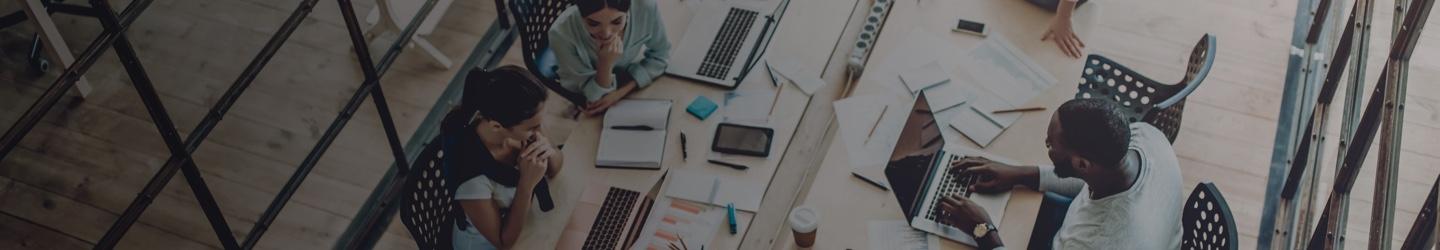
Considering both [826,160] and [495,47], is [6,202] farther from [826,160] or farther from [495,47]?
[826,160]

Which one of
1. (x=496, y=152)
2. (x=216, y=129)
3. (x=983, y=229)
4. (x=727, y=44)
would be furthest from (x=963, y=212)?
(x=216, y=129)

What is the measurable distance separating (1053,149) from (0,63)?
12.8 ft

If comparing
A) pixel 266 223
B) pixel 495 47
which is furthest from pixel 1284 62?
pixel 266 223

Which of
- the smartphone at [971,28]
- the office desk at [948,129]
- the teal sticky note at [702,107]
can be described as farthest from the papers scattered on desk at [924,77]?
the teal sticky note at [702,107]

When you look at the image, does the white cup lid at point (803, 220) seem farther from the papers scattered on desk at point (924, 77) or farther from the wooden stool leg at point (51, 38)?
the wooden stool leg at point (51, 38)

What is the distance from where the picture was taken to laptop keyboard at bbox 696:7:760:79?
3.66m

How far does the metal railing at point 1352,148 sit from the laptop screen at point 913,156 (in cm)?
99

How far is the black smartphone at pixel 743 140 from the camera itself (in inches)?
134

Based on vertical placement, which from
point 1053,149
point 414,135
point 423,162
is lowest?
point 414,135

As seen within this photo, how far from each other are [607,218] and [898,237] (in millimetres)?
737

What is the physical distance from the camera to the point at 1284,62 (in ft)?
14.5

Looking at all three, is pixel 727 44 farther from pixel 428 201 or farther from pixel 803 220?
pixel 428 201

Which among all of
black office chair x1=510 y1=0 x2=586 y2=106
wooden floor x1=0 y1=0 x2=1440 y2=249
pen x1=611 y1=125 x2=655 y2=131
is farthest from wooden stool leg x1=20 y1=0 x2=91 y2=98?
pen x1=611 y1=125 x2=655 y2=131

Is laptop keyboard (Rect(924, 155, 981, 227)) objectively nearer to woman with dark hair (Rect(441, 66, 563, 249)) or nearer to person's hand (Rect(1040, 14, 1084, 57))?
person's hand (Rect(1040, 14, 1084, 57))
